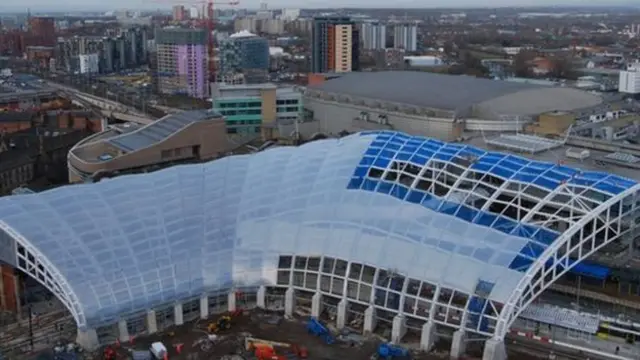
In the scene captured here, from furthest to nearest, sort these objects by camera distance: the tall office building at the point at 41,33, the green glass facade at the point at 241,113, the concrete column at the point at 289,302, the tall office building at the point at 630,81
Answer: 1. the tall office building at the point at 41,33
2. the tall office building at the point at 630,81
3. the green glass facade at the point at 241,113
4. the concrete column at the point at 289,302

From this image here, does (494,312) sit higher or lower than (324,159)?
lower

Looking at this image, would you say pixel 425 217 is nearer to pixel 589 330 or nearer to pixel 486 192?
pixel 486 192

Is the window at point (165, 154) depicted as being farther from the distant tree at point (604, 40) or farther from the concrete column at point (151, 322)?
the distant tree at point (604, 40)

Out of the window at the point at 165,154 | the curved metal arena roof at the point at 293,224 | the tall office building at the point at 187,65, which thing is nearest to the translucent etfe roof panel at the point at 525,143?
the curved metal arena roof at the point at 293,224

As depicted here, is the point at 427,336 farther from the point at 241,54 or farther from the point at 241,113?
the point at 241,54

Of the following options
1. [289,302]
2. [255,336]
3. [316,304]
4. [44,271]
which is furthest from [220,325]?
[44,271]

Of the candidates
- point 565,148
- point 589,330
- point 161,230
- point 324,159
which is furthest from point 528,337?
point 565,148
